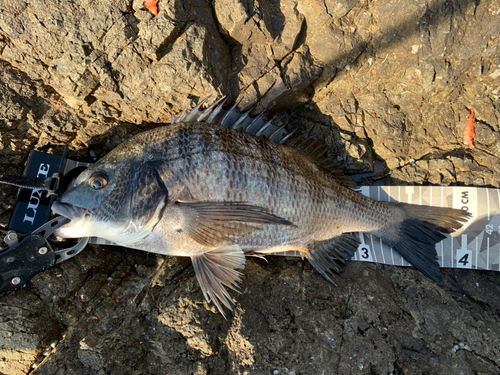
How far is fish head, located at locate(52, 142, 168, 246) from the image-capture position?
2465 millimetres

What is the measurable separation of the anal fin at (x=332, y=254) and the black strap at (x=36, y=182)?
2.36m

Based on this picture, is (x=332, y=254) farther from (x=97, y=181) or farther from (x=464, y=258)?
(x=97, y=181)

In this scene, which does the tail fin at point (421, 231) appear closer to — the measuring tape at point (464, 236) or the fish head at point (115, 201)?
the measuring tape at point (464, 236)

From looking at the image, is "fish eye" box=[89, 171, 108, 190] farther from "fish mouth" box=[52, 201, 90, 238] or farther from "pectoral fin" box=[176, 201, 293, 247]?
"pectoral fin" box=[176, 201, 293, 247]

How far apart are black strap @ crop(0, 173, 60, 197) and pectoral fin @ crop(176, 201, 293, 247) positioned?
3.66 feet

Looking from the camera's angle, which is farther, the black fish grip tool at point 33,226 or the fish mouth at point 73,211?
the black fish grip tool at point 33,226

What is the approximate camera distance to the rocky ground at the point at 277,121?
2.46m

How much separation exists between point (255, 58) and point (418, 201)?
89.3 inches

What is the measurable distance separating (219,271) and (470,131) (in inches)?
115

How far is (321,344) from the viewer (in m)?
2.47

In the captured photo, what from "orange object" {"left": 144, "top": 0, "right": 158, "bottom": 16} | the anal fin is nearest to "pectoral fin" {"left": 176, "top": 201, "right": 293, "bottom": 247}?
→ the anal fin

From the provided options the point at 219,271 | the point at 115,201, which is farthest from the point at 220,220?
the point at 115,201

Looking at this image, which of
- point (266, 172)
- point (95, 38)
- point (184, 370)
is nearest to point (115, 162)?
point (95, 38)

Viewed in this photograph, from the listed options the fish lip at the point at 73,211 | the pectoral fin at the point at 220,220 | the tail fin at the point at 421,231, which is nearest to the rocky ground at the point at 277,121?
the tail fin at the point at 421,231
